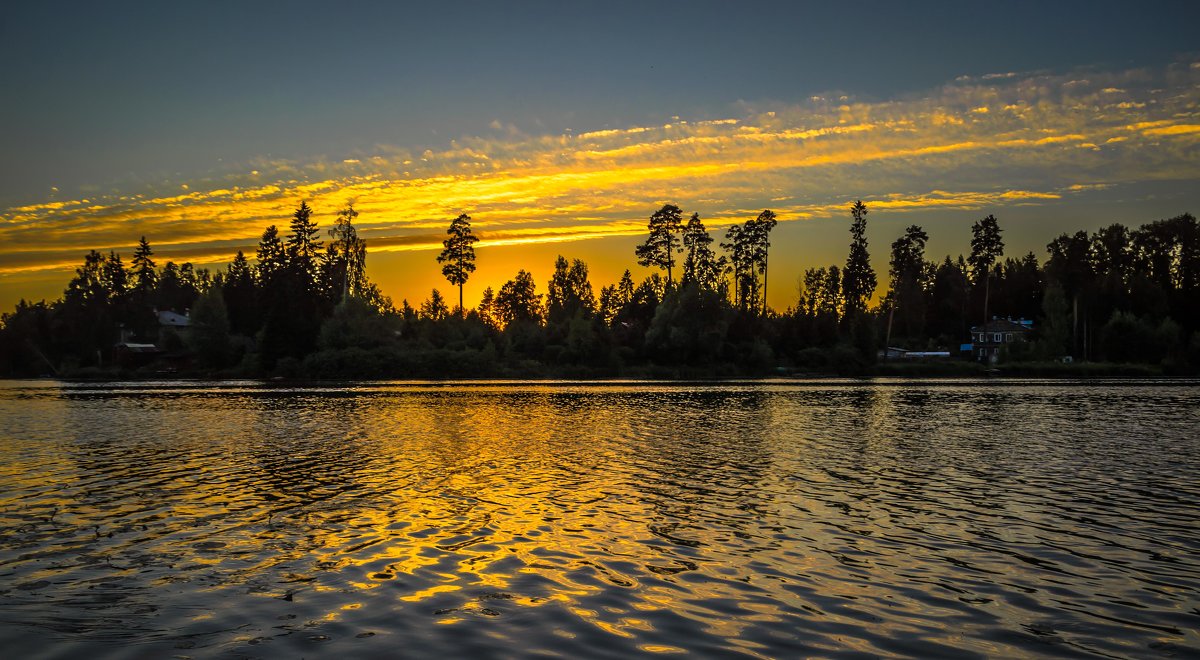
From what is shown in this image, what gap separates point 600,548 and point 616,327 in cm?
13423

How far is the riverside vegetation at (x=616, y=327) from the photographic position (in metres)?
130

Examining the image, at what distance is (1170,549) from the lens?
1628cm

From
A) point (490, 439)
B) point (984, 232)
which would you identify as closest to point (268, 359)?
point (490, 439)

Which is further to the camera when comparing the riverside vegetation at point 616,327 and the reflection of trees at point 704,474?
the riverside vegetation at point 616,327

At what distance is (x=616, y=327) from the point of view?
151 meters

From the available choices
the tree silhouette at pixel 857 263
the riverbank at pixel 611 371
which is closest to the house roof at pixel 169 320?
the riverbank at pixel 611 371

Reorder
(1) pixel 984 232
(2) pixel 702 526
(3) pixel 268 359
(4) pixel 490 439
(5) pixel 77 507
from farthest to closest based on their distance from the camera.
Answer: (1) pixel 984 232 < (3) pixel 268 359 < (4) pixel 490 439 < (5) pixel 77 507 < (2) pixel 702 526

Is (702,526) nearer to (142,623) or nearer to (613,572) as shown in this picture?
(613,572)

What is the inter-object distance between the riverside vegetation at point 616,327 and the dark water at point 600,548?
94772mm

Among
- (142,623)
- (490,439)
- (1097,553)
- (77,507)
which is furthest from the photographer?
(490,439)

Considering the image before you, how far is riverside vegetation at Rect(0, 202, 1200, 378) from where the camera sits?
13050 centimetres

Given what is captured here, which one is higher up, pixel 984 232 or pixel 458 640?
pixel 984 232

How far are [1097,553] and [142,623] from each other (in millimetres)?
16678

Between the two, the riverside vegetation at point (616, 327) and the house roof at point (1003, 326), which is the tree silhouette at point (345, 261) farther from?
the house roof at point (1003, 326)
